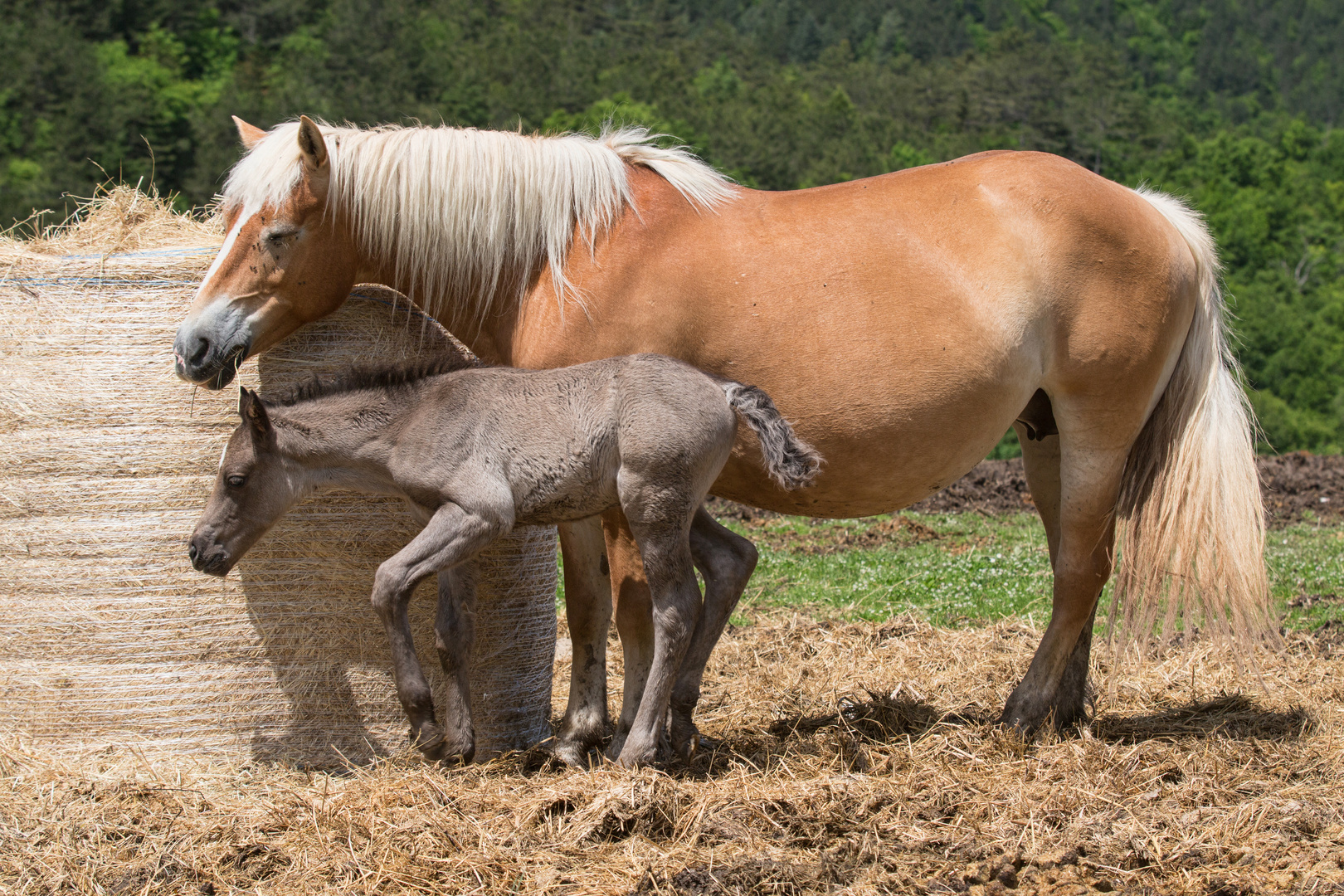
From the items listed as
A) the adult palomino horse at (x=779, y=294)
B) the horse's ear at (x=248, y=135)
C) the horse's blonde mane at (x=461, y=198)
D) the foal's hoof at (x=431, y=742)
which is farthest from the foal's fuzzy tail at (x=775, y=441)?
the horse's ear at (x=248, y=135)

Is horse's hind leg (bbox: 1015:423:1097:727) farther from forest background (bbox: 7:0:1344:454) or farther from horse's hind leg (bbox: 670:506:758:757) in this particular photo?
forest background (bbox: 7:0:1344:454)

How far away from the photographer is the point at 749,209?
4.46m

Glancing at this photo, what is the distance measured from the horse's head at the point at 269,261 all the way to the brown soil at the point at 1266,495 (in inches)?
275

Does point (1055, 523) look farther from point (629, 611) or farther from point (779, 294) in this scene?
point (629, 611)

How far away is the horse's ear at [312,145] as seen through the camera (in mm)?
4031

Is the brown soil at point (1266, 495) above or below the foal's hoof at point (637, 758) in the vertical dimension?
below

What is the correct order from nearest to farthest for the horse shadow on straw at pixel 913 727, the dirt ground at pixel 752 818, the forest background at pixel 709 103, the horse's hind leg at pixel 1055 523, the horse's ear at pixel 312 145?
the dirt ground at pixel 752 818 < the horse's ear at pixel 312 145 < the horse shadow on straw at pixel 913 727 < the horse's hind leg at pixel 1055 523 < the forest background at pixel 709 103

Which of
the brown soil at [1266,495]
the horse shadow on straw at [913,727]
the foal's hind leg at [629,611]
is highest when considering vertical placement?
the foal's hind leg at [629,611]

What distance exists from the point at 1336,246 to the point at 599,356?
61457mm

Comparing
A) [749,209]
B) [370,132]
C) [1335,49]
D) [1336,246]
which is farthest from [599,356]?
[1335,49]

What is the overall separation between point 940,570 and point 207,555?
557 cm

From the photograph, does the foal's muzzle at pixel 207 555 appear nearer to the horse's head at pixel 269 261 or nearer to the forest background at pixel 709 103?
the horse's head at pixel 269 261

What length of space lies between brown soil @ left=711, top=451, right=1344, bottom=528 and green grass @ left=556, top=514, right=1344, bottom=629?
0.48 meters

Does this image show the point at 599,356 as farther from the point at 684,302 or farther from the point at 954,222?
the point at 954,222
